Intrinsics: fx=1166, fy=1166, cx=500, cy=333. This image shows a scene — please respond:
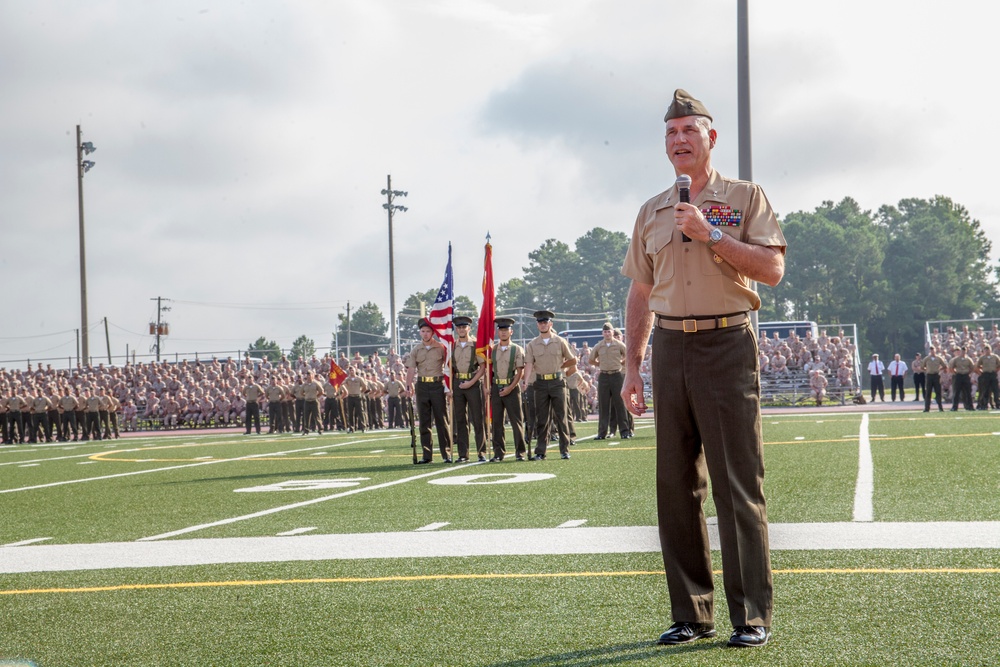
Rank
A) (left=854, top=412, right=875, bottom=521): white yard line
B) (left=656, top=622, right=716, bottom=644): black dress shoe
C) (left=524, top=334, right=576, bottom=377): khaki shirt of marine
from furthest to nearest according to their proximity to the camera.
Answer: (left=524, top=334, right=576, bottom=377): khaki shirt of marine < (left=854, top=412, right=875, bottom=521): white yard line < (left=656, top=622, right=716, bottom=644): black dress shoe

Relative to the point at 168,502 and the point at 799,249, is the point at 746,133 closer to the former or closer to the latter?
the point at 168,502

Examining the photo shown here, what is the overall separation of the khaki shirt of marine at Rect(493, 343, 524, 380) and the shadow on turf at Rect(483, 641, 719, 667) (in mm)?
12413

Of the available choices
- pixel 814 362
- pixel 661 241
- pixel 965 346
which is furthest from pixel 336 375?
pixel 661 241

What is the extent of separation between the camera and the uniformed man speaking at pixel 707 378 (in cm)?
443

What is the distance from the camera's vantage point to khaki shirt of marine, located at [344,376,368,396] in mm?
31859

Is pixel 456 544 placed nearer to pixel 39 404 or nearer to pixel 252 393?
pixel 252 393

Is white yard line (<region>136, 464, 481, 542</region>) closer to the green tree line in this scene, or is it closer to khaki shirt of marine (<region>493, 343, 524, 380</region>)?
khaki shirt of marine (<region>493, 343, 524, 380</region>)

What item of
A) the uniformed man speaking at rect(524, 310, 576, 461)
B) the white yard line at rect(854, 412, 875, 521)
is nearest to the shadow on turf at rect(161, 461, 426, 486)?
the uniformed man speaking at rect(524, 310, 576, 461)

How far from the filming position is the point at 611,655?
435 cm

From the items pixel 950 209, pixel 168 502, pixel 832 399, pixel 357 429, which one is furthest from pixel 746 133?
pixel 950 209

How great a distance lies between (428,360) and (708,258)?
12.5 metres

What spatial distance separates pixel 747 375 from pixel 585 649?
1221mm

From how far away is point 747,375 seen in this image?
14.7 ft

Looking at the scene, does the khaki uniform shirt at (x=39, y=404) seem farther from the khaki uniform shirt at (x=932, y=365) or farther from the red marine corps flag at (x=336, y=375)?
the khaki uniform shirt at (x=932, y=365)
